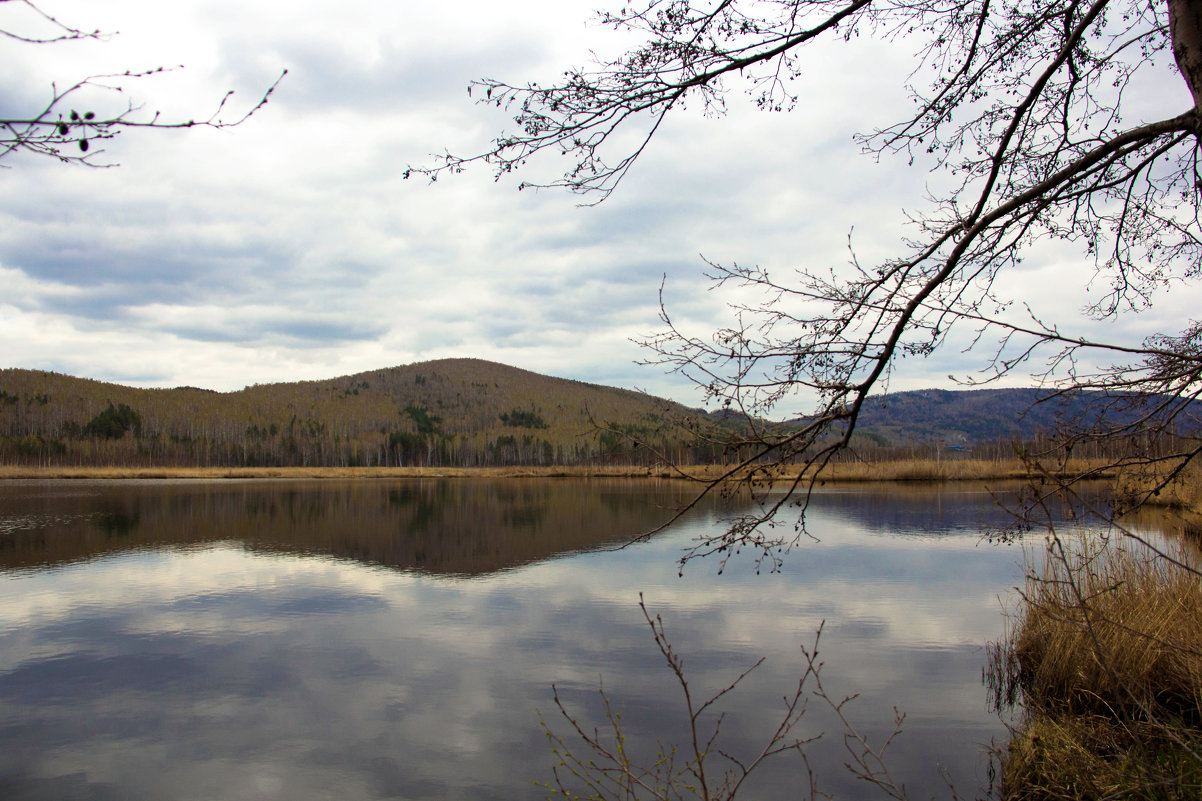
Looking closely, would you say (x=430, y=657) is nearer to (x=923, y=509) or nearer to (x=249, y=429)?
(x=923, y=509)

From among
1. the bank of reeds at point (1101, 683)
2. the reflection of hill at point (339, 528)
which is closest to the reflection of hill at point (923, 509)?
the reflection of hill at point (339, 528)

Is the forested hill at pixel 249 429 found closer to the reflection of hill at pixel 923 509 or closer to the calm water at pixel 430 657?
the reflection of hill at pixel 923 509

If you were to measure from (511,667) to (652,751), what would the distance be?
2920 millimetres

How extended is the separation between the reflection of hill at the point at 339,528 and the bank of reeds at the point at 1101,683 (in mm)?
7858

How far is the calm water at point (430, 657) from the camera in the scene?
630 cm

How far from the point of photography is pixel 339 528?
24.5 metres

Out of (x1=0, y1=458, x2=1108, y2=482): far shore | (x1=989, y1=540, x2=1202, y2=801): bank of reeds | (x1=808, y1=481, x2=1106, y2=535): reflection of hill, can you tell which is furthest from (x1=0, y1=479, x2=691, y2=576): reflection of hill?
(x1=989, y1=540, x2=1202, y2=801): bank of reeds

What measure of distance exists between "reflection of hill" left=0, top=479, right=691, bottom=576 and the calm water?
280mm

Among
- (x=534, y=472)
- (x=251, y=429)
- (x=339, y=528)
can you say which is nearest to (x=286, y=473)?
(x=534, y=472)

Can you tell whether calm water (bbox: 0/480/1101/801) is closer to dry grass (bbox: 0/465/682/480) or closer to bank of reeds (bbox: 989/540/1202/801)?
bank of reeds (bbox: 989/540/1202/801)

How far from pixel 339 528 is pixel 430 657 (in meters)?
16.7

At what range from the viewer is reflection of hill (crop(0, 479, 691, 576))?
18438mm

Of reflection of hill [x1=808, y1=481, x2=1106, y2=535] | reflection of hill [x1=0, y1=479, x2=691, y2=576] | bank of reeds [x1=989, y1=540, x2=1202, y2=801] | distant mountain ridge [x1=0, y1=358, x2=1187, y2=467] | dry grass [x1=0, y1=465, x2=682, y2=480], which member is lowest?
dry grass [x1=0, y1=465, x2=682, y2=480]

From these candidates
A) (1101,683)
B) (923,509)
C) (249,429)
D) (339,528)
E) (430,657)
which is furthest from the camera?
(249,429)
